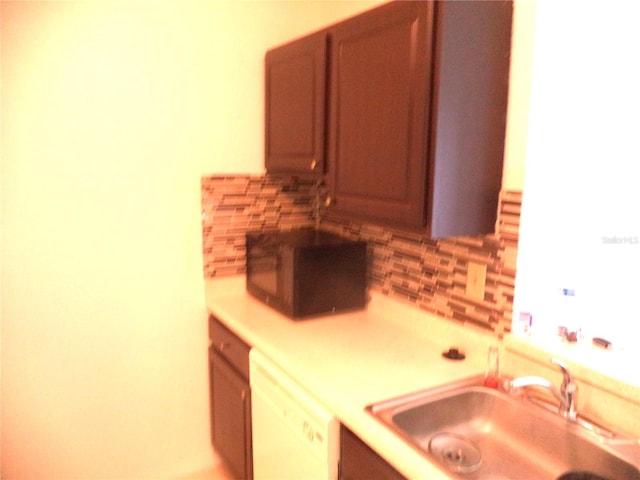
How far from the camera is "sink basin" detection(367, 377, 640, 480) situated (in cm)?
122

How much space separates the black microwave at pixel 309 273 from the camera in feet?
6.56

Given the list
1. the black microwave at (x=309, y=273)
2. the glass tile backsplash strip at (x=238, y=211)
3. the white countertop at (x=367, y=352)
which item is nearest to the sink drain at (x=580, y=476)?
the white countertop at (x=367, y=352)

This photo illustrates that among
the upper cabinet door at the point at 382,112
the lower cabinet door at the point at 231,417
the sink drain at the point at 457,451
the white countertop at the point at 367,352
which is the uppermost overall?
the upper cabinet door at the point at 382,112

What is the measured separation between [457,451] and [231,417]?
41.8 inches

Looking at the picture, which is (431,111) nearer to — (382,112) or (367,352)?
(382,112)

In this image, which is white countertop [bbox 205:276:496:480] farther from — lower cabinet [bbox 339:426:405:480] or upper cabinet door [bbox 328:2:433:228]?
upper cabinet door [bbox 328:2:433:228]

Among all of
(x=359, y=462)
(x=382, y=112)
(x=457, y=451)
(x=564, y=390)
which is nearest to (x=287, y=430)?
(x=359, y=462)

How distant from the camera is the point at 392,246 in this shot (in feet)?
6.73

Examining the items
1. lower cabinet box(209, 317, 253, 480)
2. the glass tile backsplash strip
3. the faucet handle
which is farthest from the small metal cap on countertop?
the glass tile backsplash strip

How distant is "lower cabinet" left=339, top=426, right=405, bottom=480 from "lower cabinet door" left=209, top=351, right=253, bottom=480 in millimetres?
642

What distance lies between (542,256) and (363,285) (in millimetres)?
784

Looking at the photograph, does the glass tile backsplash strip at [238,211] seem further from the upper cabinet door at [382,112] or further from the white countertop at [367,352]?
the upper cabinet door at [382,112]

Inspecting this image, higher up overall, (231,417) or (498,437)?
(498,437)

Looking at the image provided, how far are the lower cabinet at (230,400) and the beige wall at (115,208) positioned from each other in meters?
0.10
